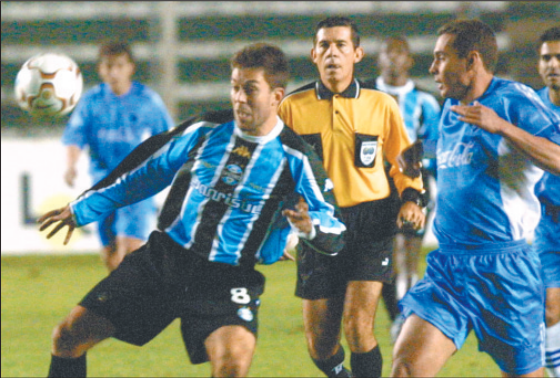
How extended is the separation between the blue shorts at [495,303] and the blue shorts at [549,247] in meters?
1.00

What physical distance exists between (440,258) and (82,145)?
4379 mm

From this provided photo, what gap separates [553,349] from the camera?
4.54 metres

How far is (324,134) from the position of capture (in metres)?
4.64

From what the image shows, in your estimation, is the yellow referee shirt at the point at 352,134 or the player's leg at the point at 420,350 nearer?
the player's leg at the point at 420,350

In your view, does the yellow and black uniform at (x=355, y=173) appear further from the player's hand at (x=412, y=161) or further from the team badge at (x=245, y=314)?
the team badge at (x=245, y=314)

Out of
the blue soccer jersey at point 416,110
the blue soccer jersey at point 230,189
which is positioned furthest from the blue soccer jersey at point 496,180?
the blue soccer jersey at point 416,110

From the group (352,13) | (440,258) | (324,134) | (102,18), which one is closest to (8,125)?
(102,18)

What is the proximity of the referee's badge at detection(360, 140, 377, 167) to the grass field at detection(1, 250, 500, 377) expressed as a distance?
159 centimetres

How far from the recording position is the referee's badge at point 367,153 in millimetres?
4625

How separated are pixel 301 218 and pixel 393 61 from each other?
393 cm

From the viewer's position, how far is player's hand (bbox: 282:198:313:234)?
349cm

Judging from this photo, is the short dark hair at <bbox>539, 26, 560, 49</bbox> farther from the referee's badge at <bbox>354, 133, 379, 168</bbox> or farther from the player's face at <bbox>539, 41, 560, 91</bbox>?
the referee's badge at <bbox>354, 133, 379, 168</bbox>

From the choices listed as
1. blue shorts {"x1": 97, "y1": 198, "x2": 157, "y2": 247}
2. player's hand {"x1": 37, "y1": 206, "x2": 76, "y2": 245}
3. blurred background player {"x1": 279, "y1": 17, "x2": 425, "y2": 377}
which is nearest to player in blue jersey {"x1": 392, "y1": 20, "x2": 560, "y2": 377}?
blurred background player {"x1": 279, "y1": 17, "x2": 425, "y2": 377}

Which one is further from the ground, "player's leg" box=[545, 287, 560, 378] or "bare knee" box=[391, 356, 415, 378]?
"bare knee" box=[391, 356, 415, 378]
